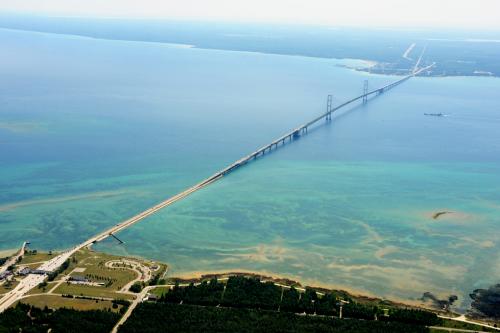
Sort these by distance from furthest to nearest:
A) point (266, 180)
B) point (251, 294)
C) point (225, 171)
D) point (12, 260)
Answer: point (225, 171) → point (266, 180) → point (12, 260) → point (251, 294)

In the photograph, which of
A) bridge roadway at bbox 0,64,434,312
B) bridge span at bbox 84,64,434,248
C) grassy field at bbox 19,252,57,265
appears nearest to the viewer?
bridge roadway at bbox 0,64,434,312

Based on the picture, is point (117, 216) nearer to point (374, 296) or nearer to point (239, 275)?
point (239, 275)

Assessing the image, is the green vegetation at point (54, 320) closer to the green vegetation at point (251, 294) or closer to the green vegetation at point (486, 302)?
the green vegetation at point (251, 294)

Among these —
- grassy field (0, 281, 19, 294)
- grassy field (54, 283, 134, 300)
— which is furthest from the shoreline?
grassy field (0, 281, 19, 294)

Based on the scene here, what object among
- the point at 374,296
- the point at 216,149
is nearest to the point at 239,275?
the point at 374,296

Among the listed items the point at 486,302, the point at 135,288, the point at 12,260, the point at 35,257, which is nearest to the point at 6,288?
the point at 12,260

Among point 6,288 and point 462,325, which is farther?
point 6,288

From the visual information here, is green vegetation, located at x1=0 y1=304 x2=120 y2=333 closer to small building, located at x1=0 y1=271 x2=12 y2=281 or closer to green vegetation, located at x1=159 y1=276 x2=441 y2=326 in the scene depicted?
green vegetation, located at x1=159 y1=276 x2=441 y2=326

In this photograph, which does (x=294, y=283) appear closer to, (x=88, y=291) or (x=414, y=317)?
(x=414, y=317)
